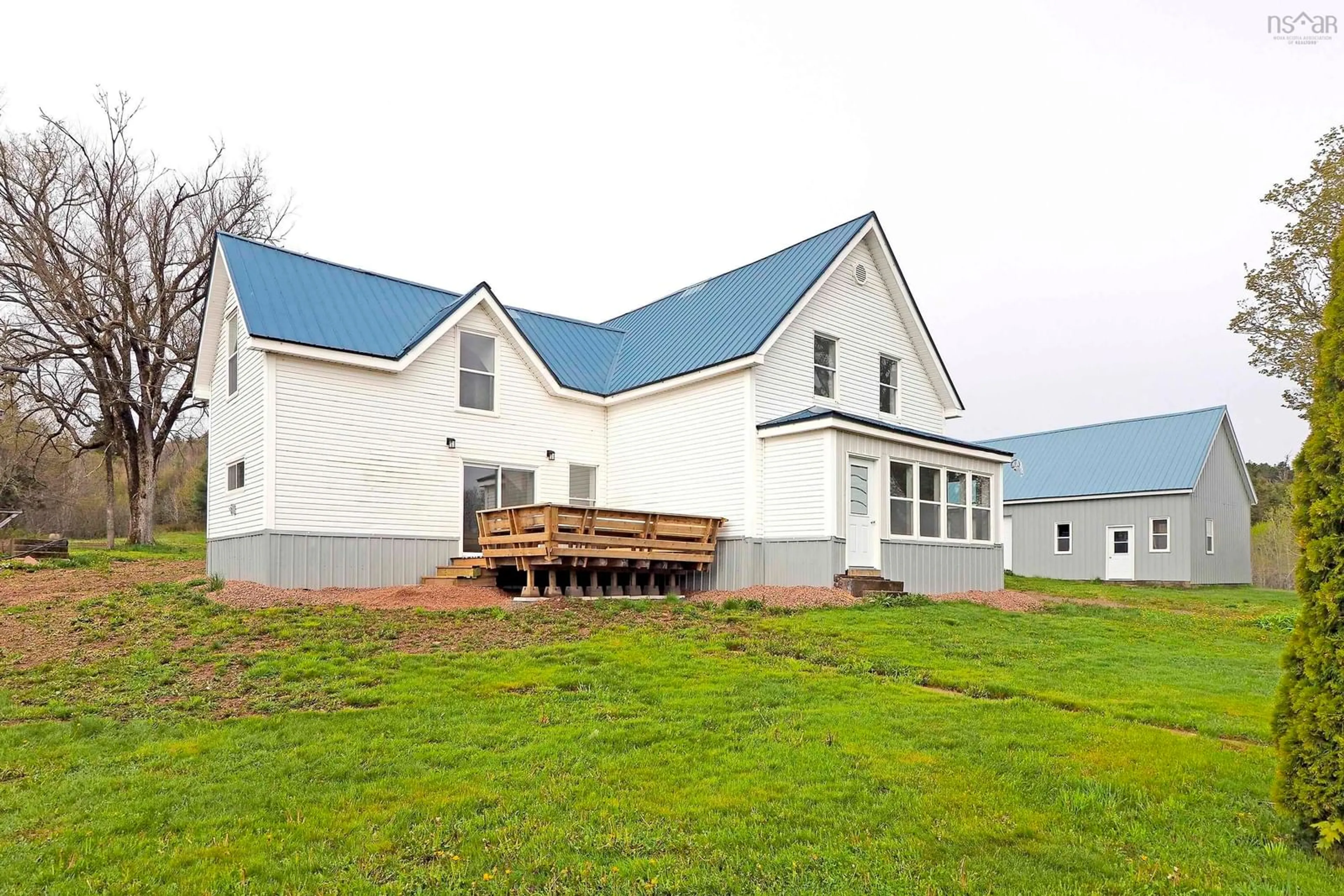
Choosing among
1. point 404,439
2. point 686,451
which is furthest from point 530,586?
point 686,451

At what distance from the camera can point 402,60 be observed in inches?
701

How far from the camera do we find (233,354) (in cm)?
1844

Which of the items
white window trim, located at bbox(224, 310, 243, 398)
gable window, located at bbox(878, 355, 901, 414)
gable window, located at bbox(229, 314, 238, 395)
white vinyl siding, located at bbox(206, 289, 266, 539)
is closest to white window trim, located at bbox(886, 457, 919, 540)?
gable window, located at bbox(878, 355, 901, 414)

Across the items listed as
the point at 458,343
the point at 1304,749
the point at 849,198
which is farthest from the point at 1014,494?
the point at 1304,749

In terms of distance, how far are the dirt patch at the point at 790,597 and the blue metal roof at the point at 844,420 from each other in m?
3.21

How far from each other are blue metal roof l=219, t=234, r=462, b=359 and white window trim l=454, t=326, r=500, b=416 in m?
0.74

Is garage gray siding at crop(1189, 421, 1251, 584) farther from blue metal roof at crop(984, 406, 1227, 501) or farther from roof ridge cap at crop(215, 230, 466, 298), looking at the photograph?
roof ridge cap at crop(215, 230, 466, 298)

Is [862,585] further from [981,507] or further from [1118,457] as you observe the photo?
[1118,457]

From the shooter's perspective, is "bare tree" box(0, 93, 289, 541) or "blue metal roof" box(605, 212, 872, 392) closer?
"blue metal roof" box(605, 212, 872, 392)

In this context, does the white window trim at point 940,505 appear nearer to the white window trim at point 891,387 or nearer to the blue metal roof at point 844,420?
the blue metal roof at point 844,420

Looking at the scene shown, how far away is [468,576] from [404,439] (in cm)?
315

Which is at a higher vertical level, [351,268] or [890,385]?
[351,268]

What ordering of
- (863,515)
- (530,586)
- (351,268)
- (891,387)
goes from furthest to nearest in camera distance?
1. (891,387)
2. (351,268)
3. (863,515)
4. (530,586)

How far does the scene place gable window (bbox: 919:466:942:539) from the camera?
61.0 feet
